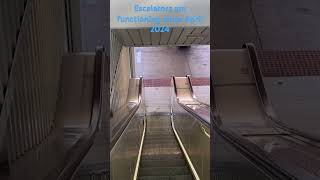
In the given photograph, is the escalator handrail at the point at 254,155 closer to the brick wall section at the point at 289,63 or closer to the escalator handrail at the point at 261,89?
the escalator handrail at the point at 261,89

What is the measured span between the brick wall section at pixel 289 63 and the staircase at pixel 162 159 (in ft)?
7.62

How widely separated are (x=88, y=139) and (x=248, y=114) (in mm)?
2917

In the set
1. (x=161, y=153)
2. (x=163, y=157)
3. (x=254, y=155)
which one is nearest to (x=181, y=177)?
(x=163, y=157)

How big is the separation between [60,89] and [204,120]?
2086mm

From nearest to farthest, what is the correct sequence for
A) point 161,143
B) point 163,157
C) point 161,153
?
point 163,157, point 161,153, point 161,143

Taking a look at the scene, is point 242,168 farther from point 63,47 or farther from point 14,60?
point 63,47

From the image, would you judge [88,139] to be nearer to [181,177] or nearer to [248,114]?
[181,177]

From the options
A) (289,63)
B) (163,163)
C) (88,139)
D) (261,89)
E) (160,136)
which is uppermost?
(289,63)

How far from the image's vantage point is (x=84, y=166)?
2.63 meters

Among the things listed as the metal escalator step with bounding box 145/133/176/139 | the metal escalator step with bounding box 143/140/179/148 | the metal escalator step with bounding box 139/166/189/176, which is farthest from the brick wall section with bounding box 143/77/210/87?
the metal escalator step with bounding box 139/166/189/176

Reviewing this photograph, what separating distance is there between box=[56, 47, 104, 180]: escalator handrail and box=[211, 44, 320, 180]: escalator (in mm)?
1094

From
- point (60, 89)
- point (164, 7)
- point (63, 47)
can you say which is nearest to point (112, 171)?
point (60, 89)

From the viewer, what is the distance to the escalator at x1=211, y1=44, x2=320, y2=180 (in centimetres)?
297

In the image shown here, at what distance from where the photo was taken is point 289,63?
7621mm
